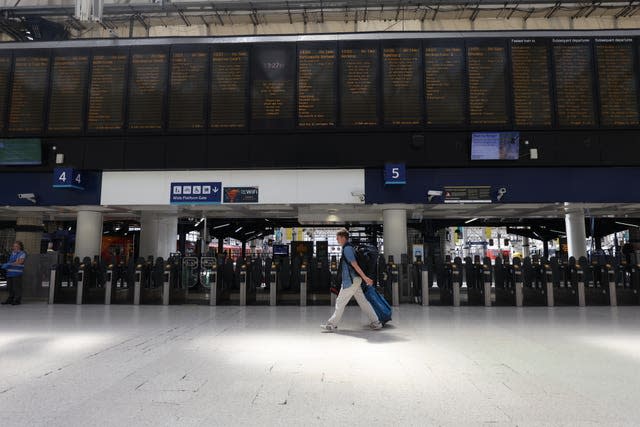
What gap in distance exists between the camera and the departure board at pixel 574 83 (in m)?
8.70

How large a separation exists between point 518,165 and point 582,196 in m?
1.55

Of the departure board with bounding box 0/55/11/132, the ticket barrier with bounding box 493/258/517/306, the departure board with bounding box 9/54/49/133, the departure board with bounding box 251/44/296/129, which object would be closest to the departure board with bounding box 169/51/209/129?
the departure board with bounding box 251/44/296/129

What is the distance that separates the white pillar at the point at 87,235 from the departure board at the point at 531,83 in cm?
1031

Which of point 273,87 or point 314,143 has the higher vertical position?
point 273,87

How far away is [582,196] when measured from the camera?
28.7 ft

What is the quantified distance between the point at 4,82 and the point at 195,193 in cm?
540

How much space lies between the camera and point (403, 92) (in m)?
8.81

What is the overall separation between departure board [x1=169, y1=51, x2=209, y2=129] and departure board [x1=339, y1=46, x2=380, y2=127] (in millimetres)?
3177

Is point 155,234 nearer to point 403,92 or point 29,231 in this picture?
point 29,231

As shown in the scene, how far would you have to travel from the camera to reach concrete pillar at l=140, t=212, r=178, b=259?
1161 cm

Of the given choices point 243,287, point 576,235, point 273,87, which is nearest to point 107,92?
point 273,87

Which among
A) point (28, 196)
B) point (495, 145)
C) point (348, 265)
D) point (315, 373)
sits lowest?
point (315, 373)

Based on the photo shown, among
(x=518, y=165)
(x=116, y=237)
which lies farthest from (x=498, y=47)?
(x=116, y=237)

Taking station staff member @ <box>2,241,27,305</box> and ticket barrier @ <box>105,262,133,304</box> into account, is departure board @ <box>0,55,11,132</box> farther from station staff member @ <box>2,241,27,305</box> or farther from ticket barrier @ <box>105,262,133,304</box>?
ticket barrier @ <box>105,262,133,304</box>
